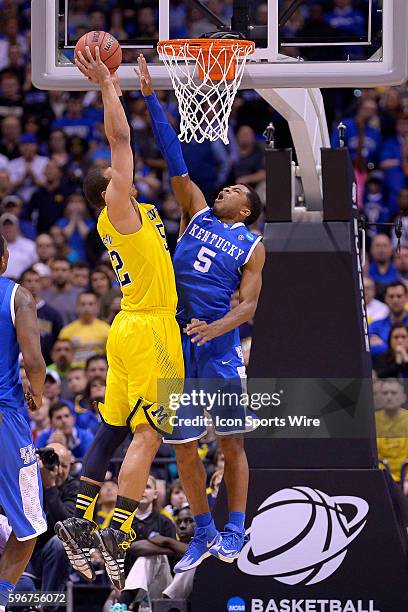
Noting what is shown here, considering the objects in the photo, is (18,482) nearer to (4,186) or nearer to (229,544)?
(229,544)

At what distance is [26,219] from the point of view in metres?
14.8

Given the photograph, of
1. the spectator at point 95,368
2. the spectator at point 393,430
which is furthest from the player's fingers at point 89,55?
the spectator at point 95,368

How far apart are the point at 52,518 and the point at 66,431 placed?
5.54 ft

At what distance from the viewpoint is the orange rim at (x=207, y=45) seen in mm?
7484

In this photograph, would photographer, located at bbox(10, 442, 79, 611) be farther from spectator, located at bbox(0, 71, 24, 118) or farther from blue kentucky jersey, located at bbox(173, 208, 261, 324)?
spectator, located at bbox(0, 71, 24, 118)

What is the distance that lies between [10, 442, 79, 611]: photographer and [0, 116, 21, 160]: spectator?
270 inches

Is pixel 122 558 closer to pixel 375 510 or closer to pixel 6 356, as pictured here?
pixel 6 356

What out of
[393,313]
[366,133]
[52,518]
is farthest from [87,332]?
[366,133]

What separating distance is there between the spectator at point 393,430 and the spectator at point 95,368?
283 cm

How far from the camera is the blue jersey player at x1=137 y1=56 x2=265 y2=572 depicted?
7.66 m

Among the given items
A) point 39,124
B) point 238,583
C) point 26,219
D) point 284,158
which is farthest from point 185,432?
point 39,124

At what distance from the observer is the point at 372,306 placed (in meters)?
12.4

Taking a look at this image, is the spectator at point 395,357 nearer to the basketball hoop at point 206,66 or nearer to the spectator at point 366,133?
the spectator at point 366,133

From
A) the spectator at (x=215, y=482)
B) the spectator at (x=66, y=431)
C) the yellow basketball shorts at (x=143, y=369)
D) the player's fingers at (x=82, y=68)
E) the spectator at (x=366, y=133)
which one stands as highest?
the spectator at (x=366, y=133)
